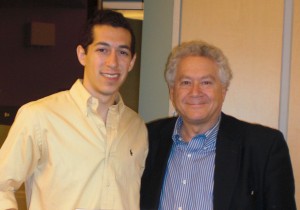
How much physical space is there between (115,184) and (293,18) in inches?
42.7

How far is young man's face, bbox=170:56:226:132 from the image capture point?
5.51ft

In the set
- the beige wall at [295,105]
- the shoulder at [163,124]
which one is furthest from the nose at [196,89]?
the beige wall at [295,105]

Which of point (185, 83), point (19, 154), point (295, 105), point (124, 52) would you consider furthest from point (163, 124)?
point (19, 154)

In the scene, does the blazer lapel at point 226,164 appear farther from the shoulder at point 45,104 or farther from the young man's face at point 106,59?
the shoulder at point 45,104

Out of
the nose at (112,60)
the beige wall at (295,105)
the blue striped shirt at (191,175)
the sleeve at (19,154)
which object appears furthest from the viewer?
the beige wall at (295,105)

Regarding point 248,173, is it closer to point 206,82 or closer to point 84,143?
point 206,82

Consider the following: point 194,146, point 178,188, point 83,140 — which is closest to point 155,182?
point 178,188

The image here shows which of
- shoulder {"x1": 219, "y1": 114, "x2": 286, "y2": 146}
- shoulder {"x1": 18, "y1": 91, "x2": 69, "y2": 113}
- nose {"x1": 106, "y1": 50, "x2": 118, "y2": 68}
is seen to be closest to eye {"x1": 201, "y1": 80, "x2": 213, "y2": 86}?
shoulder {"x1": 219, "y1": 114, "x2": 286, "y2": 146}

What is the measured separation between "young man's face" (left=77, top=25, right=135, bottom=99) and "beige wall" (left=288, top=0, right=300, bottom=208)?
786 millimetres

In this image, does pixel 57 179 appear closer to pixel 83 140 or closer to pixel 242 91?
pixel 83 140

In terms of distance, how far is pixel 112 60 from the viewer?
1.48 metres

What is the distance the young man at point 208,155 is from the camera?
5.13 feet

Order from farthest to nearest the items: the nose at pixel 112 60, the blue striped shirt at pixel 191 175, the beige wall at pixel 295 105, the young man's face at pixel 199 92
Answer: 1. the beige wall at pixel 295 105
2. the young man's face at pixel 199 92
3. the blue striped shirt at pixel 191 175
4. the nose at pixel 112 60

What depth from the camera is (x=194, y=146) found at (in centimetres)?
168
